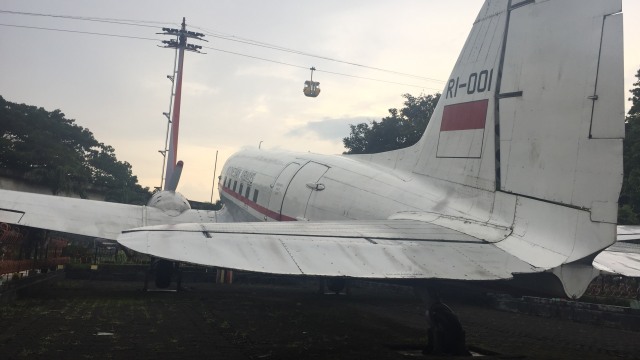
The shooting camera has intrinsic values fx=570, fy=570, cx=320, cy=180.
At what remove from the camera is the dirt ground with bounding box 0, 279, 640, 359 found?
8516 millimetres

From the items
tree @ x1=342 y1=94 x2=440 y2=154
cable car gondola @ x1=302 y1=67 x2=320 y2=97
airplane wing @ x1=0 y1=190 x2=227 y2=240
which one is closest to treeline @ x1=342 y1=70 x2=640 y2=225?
tree @ x1=342 y1=94 x2=440 y2=154

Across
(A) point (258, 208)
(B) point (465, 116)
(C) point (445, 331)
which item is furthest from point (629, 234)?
(A) point (258, 208)

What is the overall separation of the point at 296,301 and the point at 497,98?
10159mm

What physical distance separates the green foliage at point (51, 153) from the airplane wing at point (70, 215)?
28.9 meters

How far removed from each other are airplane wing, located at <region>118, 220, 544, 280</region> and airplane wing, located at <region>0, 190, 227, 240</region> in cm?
1025

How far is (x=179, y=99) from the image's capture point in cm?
3844

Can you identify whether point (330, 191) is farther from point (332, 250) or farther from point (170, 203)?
point (170, 203)

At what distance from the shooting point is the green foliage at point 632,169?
28.0 m

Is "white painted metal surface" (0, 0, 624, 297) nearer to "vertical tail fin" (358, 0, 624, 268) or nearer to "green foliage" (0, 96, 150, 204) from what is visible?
"vertical tail fin" (358, 0, 624, 268)

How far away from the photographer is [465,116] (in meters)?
9.47

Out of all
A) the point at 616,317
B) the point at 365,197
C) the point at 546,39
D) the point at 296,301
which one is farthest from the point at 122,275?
the point at 546,39

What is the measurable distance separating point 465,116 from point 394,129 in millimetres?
36989

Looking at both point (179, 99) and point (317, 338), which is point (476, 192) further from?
point (179, 99)

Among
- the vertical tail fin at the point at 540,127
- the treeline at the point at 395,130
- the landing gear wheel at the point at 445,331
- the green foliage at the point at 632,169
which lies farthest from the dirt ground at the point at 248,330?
the treeline at the point at 395,130
